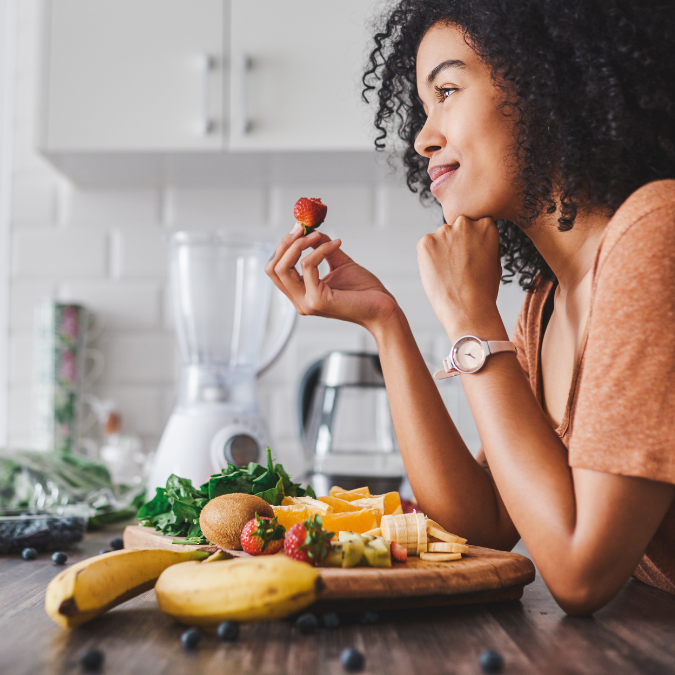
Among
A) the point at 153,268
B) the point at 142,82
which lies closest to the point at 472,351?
the point at 142,82

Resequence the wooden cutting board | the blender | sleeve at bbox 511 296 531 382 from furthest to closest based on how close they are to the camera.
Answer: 1. the blender
2. sleeve at bbox 511 296 531 382
3. the wooden cutting board

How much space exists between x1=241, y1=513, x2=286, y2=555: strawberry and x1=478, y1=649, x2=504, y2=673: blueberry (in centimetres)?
24

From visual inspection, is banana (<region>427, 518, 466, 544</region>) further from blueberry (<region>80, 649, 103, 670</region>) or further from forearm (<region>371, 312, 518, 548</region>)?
blueberry (<region>80, 649, 103, 670</region>)

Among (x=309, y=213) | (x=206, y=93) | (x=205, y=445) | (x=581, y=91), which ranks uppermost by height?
(x=206, y=93)

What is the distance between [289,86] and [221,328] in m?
0.62

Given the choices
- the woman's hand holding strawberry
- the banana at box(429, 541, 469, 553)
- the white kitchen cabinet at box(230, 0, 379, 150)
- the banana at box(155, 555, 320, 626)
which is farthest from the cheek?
the white kitchen cabinet at box(230, 0, 379, 150)

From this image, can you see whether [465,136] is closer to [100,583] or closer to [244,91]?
[100,583]

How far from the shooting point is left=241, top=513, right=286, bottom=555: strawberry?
65 cm

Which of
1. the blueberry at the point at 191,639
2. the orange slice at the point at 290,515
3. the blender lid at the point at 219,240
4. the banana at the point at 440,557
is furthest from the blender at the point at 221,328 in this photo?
the blueberry at the point at 191,639

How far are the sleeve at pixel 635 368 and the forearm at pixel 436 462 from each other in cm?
28

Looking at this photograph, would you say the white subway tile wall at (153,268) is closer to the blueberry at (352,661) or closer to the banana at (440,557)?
the banana at (440,557)

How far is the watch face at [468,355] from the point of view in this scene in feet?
2.42

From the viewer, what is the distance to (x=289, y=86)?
5.34 ft

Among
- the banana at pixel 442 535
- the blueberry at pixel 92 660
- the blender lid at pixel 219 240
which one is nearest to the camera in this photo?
the blueberry at pixel 92 660
